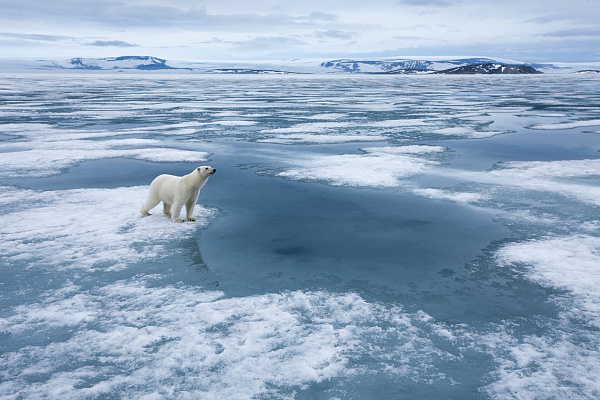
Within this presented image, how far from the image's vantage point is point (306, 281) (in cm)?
488

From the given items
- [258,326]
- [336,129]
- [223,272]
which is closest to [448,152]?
[336,129]

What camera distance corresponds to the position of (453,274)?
504 centimetres

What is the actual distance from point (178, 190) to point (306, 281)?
2599 mm

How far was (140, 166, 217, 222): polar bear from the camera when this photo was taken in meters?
6.47

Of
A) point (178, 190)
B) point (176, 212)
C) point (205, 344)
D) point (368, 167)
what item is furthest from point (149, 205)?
point (368, 167)

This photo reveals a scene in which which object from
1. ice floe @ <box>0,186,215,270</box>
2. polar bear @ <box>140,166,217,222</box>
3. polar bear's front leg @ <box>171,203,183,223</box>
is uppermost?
polar bear @ <box>140,166,217,222</box>

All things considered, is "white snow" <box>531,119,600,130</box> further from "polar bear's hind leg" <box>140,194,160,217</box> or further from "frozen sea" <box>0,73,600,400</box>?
"polar bear's hind leg" <box>140,194,160,217</box>

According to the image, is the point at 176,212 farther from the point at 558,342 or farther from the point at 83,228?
the point at 558,342

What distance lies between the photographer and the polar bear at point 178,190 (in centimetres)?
647

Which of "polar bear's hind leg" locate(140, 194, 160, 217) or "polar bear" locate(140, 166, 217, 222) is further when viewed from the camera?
"polar bear's hind leg" locate(140, 194, 160, 217)

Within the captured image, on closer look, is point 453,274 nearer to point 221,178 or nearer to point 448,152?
point 221,178

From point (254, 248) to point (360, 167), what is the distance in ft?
16.6

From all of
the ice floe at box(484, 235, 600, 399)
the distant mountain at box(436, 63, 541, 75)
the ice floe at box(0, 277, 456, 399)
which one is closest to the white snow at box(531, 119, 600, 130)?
the ice floe at box(484, 235, 600, 399)

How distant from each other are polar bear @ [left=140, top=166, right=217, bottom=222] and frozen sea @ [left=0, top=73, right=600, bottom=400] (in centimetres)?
29
